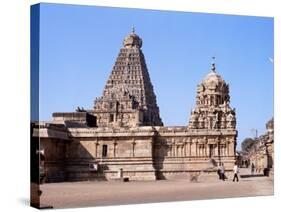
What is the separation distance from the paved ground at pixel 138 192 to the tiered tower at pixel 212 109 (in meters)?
4.13

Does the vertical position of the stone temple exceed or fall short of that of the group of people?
it exceeds it

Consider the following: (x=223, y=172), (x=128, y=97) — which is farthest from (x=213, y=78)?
(x=128, y=97)

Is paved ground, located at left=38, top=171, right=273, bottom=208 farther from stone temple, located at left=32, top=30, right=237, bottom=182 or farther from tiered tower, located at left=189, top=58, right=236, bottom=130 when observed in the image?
tiered tower, located at left=189, top=58, right=236, bottom=130

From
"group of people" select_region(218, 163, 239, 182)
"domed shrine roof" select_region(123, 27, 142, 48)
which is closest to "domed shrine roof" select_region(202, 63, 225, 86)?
"domed shrine roof" select_region(123, 27, 142, 48)

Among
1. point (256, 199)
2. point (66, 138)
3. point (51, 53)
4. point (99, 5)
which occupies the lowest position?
point (256, 199)

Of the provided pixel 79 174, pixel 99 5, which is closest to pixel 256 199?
pixel 79 174

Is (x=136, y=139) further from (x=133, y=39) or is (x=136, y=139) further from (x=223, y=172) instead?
(x=133, y=39)

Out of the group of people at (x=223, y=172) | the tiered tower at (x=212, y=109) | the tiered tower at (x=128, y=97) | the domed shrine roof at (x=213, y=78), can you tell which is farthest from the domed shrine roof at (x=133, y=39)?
the group of people at (x=223, y=172)

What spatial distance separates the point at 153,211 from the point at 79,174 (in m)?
6.60

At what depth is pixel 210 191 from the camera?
2364 centimetres

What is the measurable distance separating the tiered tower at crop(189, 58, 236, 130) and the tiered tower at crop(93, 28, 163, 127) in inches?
75.7

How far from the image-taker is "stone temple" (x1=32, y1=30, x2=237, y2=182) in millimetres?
26656

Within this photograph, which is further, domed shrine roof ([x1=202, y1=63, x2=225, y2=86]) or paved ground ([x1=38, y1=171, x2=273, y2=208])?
domed shrine roof ([x1=202, y1=63, x2=225, y2=86])
